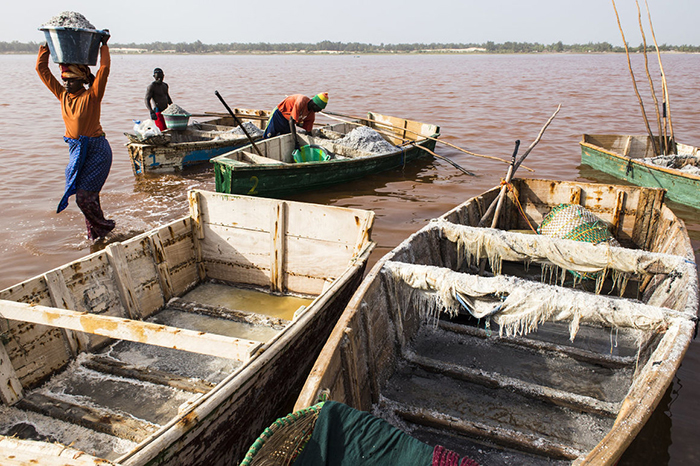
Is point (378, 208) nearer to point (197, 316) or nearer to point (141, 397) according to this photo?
point (197, 316)

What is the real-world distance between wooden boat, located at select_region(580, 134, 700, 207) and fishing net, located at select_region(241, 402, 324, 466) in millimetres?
8891

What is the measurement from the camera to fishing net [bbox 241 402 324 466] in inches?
86.4

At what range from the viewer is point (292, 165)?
8.54m

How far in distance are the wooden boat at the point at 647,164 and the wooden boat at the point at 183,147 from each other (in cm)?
829

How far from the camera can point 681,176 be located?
8.55 m

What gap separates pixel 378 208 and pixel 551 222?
398 centimetres

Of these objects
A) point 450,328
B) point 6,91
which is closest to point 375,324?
point 450,328

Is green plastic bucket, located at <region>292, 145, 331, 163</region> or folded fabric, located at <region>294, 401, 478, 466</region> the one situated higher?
green plastic bucket, located at <region>292, 145, 331, 163</region>

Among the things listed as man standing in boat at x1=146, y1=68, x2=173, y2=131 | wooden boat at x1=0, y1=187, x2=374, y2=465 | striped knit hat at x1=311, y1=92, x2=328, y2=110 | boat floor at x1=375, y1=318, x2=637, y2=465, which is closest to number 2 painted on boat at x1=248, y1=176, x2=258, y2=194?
striped knit hat at x1=311, y1=92, x2=328, y2=110

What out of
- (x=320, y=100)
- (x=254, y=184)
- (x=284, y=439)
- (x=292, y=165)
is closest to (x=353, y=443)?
(x=284, y=439)

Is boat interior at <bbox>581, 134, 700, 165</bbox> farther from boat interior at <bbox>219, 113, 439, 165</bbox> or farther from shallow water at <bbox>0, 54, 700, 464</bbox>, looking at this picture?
boat interior at <bbox>219, 113, 439, 165</bbox>

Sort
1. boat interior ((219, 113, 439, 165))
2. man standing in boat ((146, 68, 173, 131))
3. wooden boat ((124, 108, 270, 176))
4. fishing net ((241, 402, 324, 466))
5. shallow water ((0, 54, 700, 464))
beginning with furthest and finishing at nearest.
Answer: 1. man standing in boat ((146, 68, 173, 131))
2. wooden boat ((124, 108, 270, 176))
3. boat interior ((219, 113, 439, 165))
4. shallow water ((0, 54, 700, 464))
5. fishing net ((241, 402, 324, 466))

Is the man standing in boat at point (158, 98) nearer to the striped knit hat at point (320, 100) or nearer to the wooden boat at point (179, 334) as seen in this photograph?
A: the striped knit hat at point (320, 100)

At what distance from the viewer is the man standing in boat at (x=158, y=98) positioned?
36.0 feet
